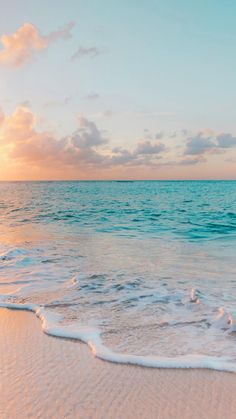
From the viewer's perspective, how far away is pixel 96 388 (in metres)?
3.25

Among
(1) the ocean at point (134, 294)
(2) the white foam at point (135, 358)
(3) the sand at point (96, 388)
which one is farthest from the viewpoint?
(1) the ocean at point (134, 294)

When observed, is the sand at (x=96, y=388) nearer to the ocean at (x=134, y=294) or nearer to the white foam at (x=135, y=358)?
the white foam at (x=135, y=358)

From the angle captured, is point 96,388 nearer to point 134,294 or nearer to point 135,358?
point 135,358

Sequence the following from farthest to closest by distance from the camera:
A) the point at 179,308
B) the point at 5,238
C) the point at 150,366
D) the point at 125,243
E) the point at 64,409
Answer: the point at 5,238 < the point at 125,243 < the point at 179,308 < the point at 150,366 < the point at 64,409

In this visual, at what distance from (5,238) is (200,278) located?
334 inches

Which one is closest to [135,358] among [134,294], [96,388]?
[96,388]

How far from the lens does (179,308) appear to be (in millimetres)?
5535

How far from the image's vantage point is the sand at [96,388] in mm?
2906

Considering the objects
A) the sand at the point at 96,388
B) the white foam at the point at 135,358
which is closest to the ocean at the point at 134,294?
the white foam at the point at 135,358

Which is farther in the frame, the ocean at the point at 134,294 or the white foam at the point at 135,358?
the ocean at the point at 134,294

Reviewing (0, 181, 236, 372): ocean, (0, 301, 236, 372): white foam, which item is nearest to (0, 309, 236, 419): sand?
(0, 301, 236, 372): white foam

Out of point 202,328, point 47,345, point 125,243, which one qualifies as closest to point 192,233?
point 125,243

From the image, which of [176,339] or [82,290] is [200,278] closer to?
[82,290]

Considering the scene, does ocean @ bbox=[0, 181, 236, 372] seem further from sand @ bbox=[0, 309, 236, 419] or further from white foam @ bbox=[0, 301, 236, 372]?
sand @ bbox=[0, 309, 236, 419]
